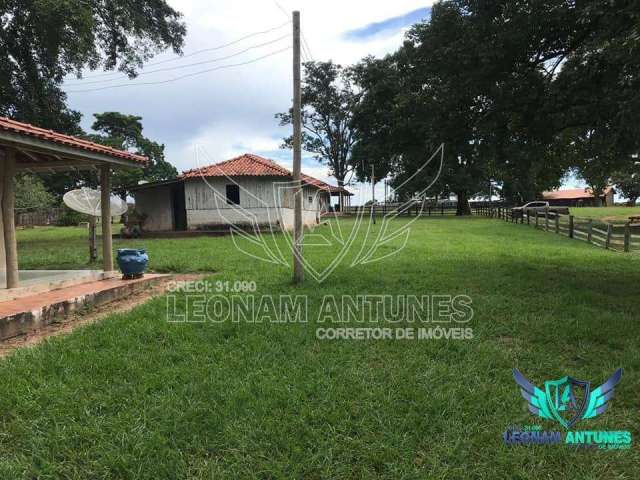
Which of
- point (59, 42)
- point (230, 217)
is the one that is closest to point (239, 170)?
point (230, 217)

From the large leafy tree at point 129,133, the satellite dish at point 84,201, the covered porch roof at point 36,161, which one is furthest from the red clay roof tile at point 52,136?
the large leafy tree at point 129,133

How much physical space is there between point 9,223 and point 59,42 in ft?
32.7

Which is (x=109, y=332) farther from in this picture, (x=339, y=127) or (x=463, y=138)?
(x=339, y=127)

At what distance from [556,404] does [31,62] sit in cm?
1910

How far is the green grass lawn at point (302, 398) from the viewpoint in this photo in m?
2.38

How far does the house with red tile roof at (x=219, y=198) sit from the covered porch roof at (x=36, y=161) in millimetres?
10041

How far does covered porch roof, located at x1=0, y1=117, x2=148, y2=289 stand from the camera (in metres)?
5.52

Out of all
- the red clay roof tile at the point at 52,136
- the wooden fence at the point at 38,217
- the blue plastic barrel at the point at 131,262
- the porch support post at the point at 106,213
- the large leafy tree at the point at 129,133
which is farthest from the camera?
the large leafy tree at the point at 129,133

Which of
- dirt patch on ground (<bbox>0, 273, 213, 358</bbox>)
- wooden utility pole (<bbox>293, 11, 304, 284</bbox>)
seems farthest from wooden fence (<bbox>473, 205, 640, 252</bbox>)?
dirt patch on ground (<bbox>0, 273, 213, 358</bbox>)

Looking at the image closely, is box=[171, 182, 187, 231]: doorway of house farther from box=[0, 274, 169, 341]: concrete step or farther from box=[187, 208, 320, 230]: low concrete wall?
box=[0, 274, 169, 341]: concrete step

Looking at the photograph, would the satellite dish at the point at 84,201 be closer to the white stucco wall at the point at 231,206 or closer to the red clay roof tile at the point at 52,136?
the red clay roof tile at the point at 52,136

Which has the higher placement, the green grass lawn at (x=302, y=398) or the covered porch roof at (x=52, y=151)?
the covered porch roof at (x=52, y=151)

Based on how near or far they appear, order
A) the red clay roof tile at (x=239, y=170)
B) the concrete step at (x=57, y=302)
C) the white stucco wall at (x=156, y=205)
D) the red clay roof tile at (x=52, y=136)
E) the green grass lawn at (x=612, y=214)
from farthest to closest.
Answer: the green grass lawn at (x=612, y=214)
the white stucco wall at (x=156, y=205)
the red clay roof tile at (x=239, y=170)
the red clay roof tile at (x=52, y=136)
the concrete step at (x=57, y=302)

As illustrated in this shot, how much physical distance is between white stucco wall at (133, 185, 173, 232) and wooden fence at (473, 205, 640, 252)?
18041 millimetres
